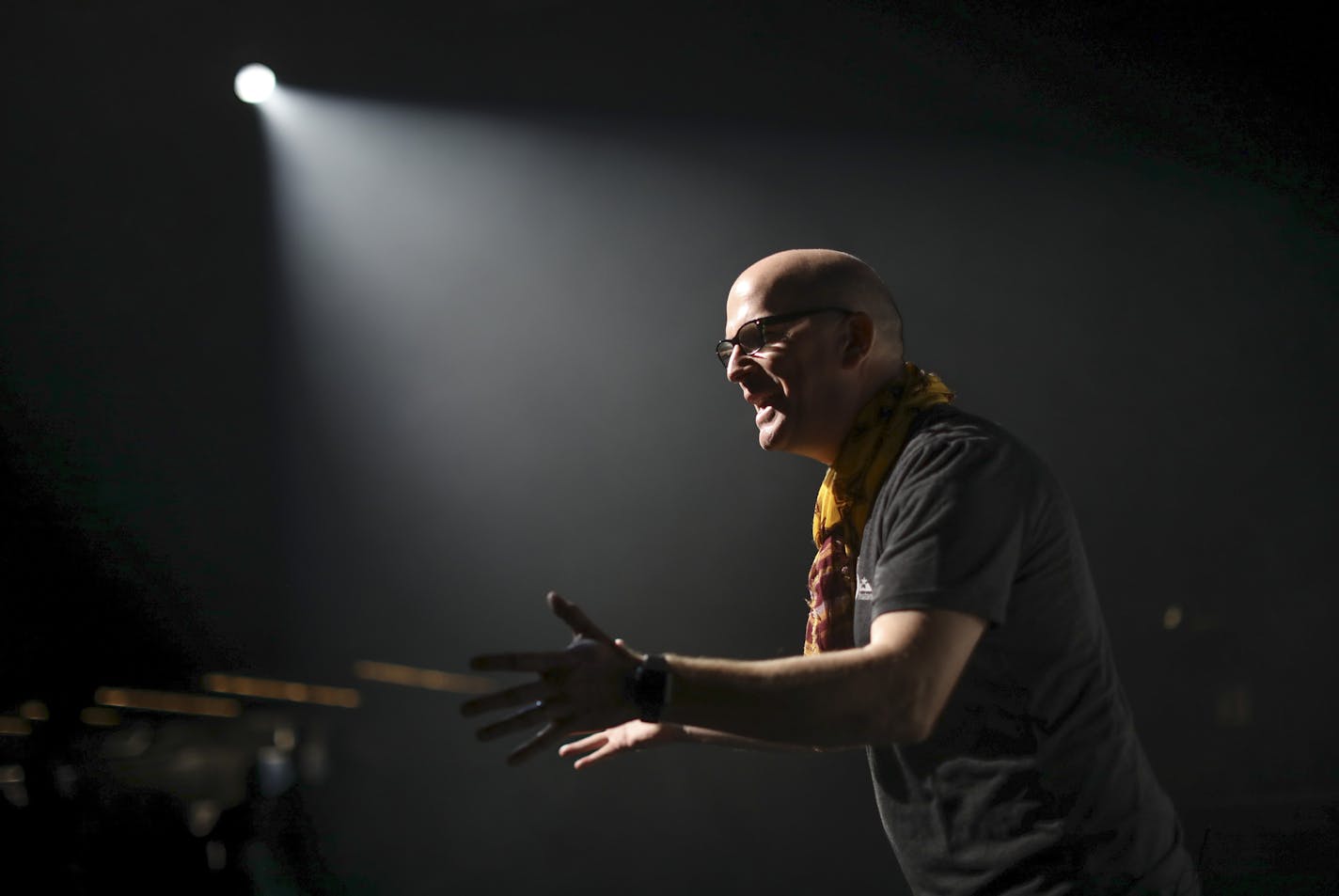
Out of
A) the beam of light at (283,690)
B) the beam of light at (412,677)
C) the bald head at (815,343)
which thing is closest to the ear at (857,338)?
Result: the bald head at (815,343)

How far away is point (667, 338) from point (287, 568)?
1826 mm

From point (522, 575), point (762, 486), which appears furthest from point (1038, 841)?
point (522, 575)

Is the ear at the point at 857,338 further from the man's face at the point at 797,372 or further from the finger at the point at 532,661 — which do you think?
the finger at the point at 532,661

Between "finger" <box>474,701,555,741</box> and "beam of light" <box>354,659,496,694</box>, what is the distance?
9.02 feet

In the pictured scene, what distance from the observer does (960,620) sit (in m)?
1.17

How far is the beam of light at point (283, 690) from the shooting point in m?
3.68

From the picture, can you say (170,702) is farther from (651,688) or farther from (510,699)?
(651,688)

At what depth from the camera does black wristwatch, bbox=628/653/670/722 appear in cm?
108

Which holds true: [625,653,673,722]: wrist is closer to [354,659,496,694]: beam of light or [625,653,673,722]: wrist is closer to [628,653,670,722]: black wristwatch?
[628,653,670,722]: black wristwatch

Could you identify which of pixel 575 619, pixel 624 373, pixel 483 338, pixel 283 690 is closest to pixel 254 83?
pixel 483 338

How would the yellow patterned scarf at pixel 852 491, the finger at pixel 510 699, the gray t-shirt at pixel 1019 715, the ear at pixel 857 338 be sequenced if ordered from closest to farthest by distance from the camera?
1. the finger at pixel 510 699
2. the gray t-shirt at pixel 1019 715
3. the yellow patterned scarf at pixel 852 491
4. the ear at pixel 857 338

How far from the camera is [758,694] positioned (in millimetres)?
1099

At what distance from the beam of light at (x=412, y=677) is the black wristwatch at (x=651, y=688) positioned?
2842 mm

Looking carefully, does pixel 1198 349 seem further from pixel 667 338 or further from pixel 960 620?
pixel 960 620
